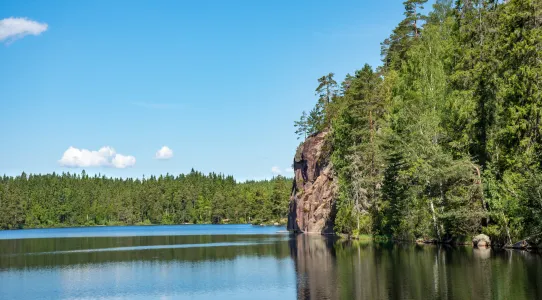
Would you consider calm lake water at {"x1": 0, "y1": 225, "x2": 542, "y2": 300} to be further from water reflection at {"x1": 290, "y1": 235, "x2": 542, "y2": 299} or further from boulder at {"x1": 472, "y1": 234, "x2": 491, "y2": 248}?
boulder at {"x1": 472, "y1": 234, "x2": 491, "y2": 248}

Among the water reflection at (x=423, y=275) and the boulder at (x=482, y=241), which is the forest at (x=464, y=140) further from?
the water reflection at (x=423, y=275)

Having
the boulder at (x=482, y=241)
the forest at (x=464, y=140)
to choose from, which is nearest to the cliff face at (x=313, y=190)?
the forest at (x=464, y=140)

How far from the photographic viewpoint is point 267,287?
37844 mm

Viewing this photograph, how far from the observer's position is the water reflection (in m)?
30.8

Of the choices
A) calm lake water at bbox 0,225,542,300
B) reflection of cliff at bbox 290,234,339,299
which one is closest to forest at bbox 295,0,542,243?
calm lake water at bbox 0,225,542,300

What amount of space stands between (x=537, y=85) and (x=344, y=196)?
45.9m

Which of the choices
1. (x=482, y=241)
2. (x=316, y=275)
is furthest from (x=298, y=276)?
(x=482, y=241)

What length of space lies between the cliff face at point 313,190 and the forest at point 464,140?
2052 centimetres

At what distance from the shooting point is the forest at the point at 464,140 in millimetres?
47938

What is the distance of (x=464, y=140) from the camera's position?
56844mm

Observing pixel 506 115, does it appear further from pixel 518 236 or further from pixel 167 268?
pixel 167 268

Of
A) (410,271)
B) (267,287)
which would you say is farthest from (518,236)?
(267,287)

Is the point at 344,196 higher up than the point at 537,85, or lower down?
lower down

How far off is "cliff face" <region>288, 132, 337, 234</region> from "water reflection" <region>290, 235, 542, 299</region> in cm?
5066
